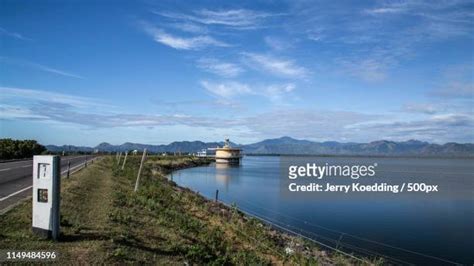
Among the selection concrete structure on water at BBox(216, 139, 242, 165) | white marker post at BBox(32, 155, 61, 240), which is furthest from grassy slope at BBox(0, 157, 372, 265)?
concrete structure on water at BBox(216, 139, 242, 165)

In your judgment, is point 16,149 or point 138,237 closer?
point 138,237

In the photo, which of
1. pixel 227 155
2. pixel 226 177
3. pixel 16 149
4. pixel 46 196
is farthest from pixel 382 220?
pixel 227 155

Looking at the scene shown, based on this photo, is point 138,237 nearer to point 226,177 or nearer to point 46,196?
point 46,196

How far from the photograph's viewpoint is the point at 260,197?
3953 centimetres

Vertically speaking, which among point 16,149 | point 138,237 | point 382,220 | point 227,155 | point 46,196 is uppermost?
point 16,149

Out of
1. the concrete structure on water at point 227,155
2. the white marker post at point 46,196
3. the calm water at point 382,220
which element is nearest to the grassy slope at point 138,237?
the white marker post at point 46,196

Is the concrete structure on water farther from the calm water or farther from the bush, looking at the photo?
the calm water

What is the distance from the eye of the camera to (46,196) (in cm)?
938

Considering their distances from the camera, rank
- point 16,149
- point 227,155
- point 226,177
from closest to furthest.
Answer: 1. point 16,149
2. point 226,177
3. point 227,155

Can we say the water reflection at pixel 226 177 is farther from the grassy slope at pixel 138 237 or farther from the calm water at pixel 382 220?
the grassy slope at pixel 138 237

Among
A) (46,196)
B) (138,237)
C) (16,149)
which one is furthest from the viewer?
(16,149)

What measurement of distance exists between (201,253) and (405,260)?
1102 centimetres

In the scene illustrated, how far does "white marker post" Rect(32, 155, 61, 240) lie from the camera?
9211 millimetres

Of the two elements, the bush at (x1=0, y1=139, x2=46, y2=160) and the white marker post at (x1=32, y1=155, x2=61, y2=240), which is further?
the bush at (x1=0, y1=139, x2=46, y2=160)
